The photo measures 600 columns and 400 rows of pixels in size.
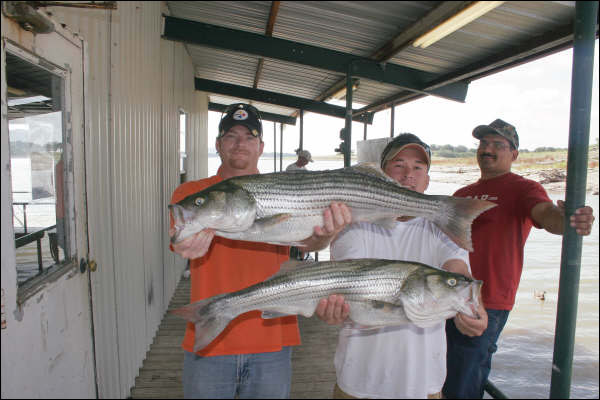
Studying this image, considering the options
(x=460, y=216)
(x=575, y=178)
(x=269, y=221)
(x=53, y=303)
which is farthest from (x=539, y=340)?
(x=53, y=303)

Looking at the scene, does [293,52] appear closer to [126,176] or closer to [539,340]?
[126,176]

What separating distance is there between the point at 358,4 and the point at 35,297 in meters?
3.85

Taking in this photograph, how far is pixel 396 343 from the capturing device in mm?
2135

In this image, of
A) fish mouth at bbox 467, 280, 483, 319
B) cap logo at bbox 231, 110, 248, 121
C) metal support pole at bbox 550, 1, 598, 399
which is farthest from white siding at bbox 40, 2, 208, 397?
metal support pole at bbox 550, 1, 598, 399

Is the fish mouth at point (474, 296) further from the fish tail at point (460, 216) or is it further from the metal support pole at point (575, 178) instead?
the metal support pole at point (575, 178)

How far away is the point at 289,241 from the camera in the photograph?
71.8 inches

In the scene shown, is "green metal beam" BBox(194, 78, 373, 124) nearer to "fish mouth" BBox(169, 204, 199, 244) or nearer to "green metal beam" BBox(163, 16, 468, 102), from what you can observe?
"green metal beam" BBox(163, 16, 468, 102)

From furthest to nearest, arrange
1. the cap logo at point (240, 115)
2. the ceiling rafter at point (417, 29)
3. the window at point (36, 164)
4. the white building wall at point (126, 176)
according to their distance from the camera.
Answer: the ceiling rafter at point (417, 29) < the white building wall at point (126, 176) < the cap logo at point (240, 115) < the window at point (36, 164)

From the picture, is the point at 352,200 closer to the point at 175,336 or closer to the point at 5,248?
the point at 5,248

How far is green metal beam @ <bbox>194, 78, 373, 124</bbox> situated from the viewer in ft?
31.9

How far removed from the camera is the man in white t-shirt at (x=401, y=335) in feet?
6.88

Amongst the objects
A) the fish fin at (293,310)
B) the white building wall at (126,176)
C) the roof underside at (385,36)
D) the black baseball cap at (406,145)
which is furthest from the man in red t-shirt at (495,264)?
the white building wall at (126,176)

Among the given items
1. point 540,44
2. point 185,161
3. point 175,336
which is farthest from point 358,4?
point 185,161

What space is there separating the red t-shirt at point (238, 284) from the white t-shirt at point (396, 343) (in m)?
0.45
